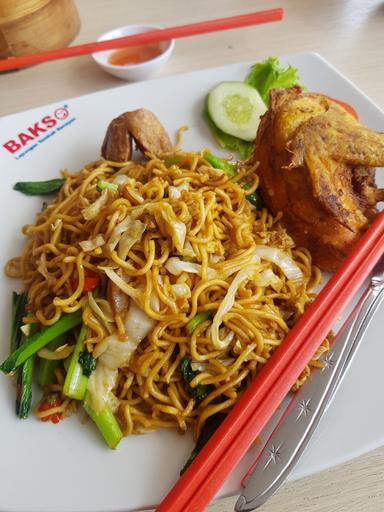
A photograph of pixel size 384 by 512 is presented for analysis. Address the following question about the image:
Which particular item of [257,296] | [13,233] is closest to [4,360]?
[13,233]

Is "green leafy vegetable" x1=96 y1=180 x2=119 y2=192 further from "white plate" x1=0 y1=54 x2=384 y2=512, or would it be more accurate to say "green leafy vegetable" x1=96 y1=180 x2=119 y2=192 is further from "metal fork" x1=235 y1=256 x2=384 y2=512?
"metal fork" x1=235 y1=256 x2=384 y2=512

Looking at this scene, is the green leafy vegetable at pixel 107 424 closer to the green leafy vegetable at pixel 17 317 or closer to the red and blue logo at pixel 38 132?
the green leafy vegetable at pixel 17 317

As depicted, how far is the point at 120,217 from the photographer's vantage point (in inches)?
80.9

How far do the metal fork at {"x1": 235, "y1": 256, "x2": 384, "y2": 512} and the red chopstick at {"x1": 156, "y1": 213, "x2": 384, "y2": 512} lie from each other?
0.14 metres

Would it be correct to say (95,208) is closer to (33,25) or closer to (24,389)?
(24,389)

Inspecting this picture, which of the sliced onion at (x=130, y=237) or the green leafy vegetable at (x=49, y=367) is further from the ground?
the sliced onion at (x=130, y=237)

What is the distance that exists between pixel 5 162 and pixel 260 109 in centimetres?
160

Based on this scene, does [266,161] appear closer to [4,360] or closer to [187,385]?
[187,385]

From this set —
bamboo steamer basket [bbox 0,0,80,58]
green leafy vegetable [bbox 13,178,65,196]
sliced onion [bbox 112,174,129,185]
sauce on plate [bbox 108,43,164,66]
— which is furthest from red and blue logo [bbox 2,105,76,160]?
bamboo steamer basket [bbox 0,0,80,58]

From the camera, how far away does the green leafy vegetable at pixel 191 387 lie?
76.9 inches

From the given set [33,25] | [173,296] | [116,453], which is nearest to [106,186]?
[173,296]

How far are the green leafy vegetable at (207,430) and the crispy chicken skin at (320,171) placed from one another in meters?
0.93

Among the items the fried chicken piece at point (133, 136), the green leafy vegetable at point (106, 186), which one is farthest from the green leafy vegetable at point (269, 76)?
the green leafy vegetable at point (106, 186)

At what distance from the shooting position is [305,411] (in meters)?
1.78
